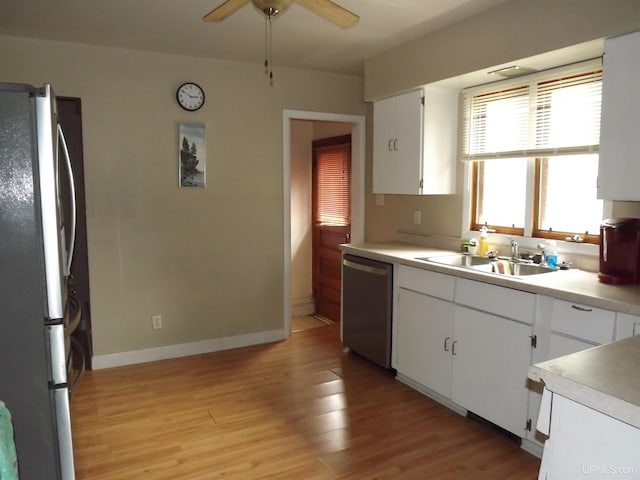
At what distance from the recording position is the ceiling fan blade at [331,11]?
2066 mm

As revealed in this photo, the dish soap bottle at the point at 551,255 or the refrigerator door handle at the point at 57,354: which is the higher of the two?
the dish soap bottle at the point at 551,255

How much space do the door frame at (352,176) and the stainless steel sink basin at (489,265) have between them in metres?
1.41

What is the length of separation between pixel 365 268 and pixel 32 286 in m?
2.36

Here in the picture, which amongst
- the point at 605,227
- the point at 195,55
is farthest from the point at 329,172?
the point at 605,227

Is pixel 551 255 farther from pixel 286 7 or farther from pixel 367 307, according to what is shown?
pixel 286 7

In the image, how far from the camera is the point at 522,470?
2.41 meters

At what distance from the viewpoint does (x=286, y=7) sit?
198 cm

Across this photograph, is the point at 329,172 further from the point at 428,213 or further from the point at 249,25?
the point at 249,25

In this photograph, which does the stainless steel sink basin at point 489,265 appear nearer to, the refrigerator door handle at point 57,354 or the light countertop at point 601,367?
the light countertop at point 601,367

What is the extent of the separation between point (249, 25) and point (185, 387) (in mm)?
2507

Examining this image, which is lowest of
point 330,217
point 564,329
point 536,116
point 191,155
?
point 564,329

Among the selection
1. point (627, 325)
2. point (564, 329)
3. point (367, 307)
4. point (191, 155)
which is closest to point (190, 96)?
point (191, 155)

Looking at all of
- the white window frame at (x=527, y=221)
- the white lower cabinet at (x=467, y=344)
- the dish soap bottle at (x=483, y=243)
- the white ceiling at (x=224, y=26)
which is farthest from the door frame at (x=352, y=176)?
the dish soap bottle at (x=483, y=243)

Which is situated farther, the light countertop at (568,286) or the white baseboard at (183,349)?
the white baseboard at (183,349)
